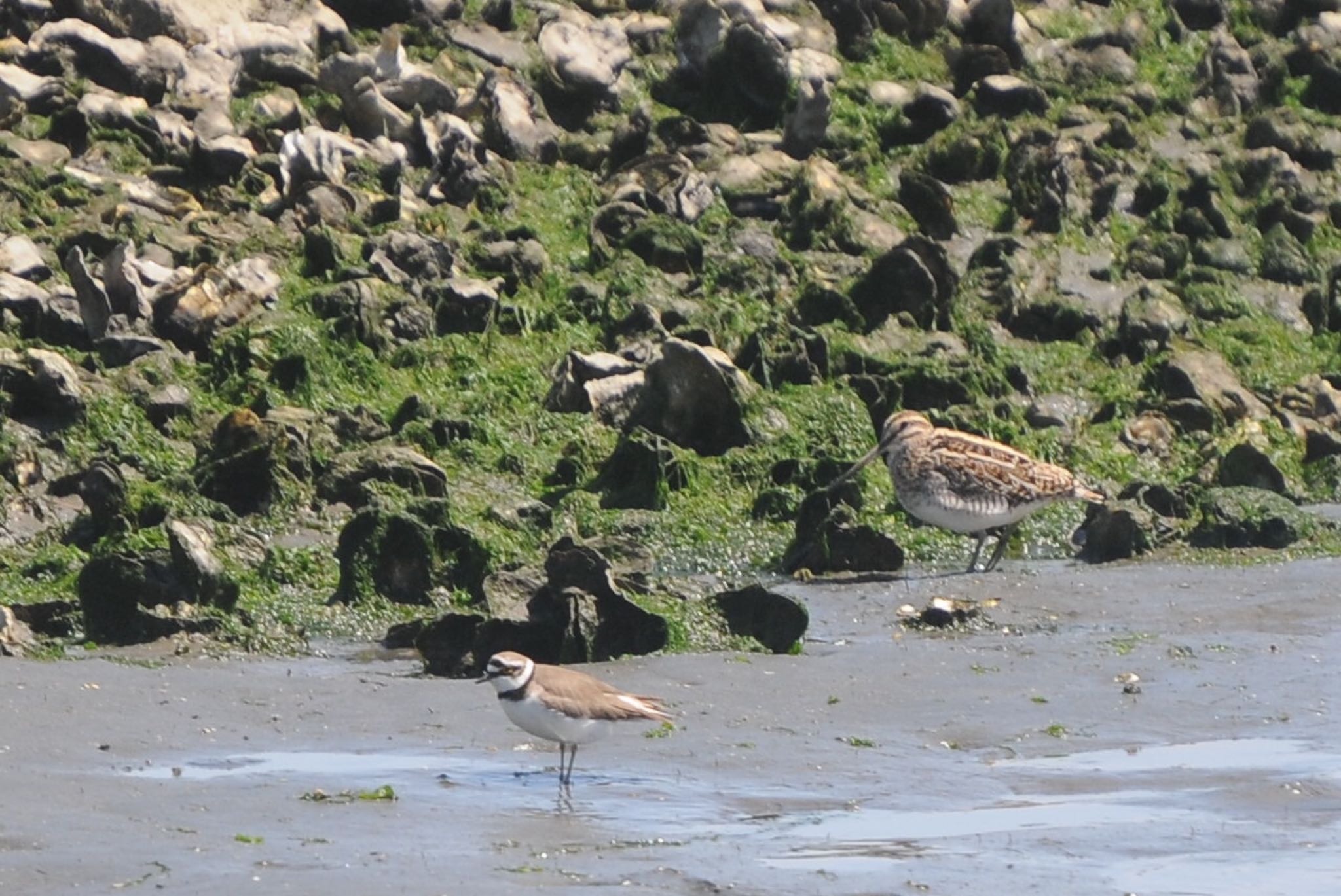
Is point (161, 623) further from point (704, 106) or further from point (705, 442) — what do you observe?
point (704, 106)

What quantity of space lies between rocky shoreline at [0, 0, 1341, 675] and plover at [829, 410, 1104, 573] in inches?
11.9

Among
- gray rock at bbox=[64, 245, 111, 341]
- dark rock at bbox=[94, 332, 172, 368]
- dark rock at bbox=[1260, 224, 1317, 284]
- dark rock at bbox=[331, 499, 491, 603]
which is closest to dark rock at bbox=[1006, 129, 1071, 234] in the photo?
dark rock at bbox=[1260, 224, 1317, 284]

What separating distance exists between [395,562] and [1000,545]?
13.6ft

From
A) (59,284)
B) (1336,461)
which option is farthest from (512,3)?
(1336,461)

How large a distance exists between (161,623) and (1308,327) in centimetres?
1117

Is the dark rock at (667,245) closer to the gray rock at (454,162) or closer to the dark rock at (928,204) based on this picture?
the gray rock at (454,162)

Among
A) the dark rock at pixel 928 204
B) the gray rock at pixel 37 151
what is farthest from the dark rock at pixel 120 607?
the dark rock at pixel 928 204

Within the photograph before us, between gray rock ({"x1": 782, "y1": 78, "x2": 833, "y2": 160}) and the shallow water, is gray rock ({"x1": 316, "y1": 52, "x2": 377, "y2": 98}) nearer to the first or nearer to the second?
gray rock ({"x1": 782, "y1": 78, "x2": 833, "y2": 160})

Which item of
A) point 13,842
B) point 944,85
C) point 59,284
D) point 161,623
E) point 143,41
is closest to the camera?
point 13,842

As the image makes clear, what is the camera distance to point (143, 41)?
18.4 metres

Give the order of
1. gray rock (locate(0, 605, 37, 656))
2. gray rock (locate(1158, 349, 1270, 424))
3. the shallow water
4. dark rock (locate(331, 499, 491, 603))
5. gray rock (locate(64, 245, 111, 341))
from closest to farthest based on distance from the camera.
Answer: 1. the shallow water
2. gray rock (locate(0, 605, 37, 656))
3. dark rock (locate(331, 499, 491, 603))
4. gray rock (locate(64, 245, 111, 341))
5. gray rock (locate(1158, 349, 1270, 424))

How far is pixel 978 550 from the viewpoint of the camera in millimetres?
14711

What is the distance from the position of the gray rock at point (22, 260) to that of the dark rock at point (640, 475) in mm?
3855

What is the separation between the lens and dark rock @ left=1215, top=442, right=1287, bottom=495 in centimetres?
1583
